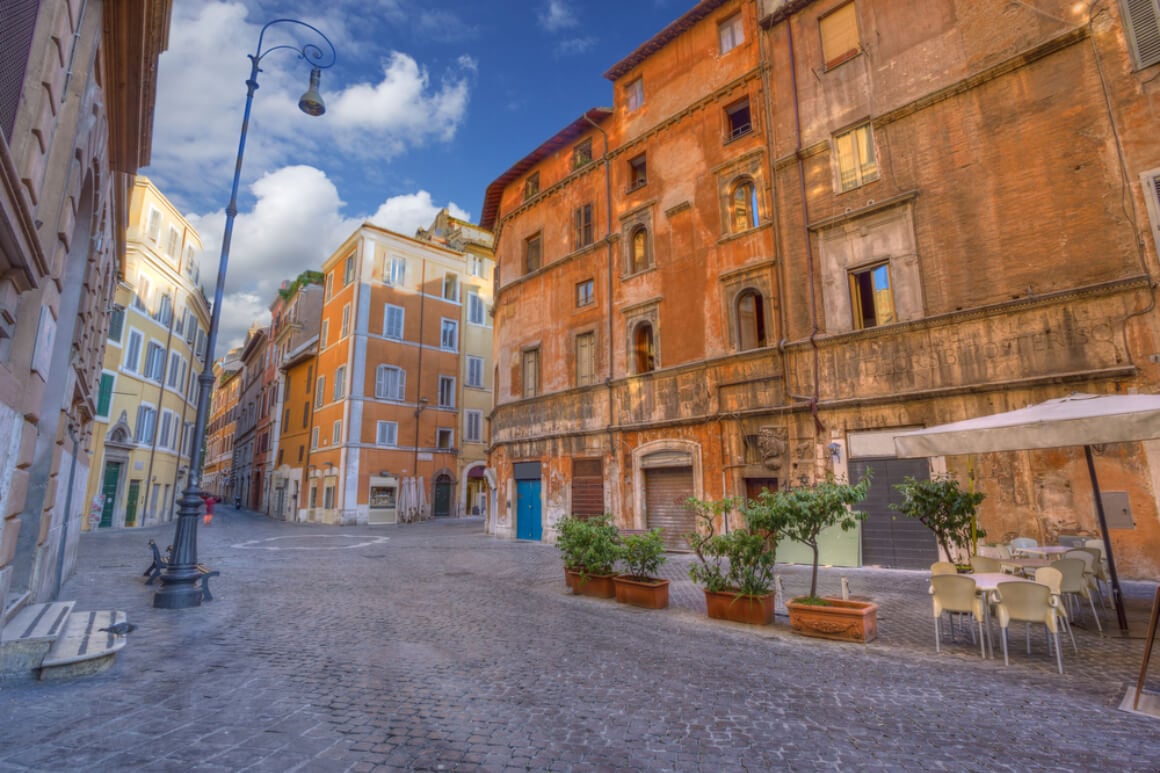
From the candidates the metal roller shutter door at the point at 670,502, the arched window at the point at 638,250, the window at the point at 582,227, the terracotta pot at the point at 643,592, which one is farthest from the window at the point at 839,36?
the terracotta pot at the point at 643,592

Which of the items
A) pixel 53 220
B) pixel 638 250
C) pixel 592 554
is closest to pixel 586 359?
pixel 638 250

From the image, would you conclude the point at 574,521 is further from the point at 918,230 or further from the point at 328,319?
the point at 328,319

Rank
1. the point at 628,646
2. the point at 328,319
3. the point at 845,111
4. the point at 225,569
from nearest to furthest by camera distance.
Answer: the point at 628,646, the point at 225,569, the point at 845,111, the point at 328,319

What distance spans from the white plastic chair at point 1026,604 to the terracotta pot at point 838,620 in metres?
1.31

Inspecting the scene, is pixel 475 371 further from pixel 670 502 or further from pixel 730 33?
pixel 730 33

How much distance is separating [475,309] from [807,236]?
87.1 ft

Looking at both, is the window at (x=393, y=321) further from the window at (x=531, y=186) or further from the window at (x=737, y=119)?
the window at (x=737, y=119)

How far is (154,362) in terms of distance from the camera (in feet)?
91.4

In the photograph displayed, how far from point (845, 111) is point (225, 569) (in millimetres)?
19053

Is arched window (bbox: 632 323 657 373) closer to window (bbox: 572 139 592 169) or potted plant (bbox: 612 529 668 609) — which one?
window (bbox: 572 139 592 169)

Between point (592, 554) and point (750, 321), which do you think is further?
point (750, 321)

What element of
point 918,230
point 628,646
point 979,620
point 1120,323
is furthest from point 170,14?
point 1120,323

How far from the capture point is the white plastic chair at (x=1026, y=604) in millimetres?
5406

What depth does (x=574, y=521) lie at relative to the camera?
10.3 metres
